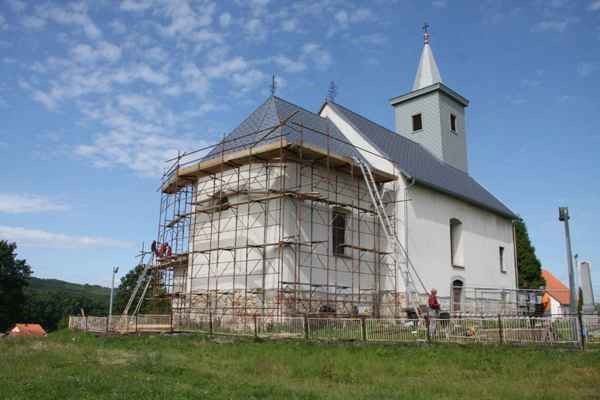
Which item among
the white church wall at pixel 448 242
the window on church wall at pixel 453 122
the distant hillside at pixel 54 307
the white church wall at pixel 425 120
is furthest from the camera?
the distant hillside at pixel 54 307

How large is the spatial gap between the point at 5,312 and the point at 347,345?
44878 millimetres

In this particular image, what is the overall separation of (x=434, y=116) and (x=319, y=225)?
1457cm

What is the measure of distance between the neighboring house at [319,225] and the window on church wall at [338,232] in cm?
5

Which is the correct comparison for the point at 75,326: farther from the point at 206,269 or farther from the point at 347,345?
the point at 347,345

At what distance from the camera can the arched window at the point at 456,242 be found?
2786cm

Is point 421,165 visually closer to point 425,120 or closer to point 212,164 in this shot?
point 425,120

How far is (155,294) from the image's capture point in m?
25.2

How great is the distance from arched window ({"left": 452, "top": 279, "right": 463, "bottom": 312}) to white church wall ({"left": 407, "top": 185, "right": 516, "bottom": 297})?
276 mm

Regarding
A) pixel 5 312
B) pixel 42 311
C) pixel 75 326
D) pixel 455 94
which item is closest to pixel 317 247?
pixel 75 326

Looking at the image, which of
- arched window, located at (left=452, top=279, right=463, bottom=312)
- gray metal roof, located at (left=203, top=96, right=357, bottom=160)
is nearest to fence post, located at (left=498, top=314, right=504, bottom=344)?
gray metal roof, located at (left=203, top=96, right=357, bottom=160)

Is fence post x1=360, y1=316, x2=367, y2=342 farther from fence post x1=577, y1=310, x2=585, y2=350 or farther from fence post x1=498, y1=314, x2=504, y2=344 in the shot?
fence post x1=577, y1=310, x2=585, y2=350

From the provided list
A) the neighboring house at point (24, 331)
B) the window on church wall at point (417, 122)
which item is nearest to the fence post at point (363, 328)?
the neighboring house at point (24, 331)

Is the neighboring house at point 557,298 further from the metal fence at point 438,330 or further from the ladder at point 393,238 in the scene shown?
the metal fence at point 438,330

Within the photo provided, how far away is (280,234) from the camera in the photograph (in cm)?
2006
